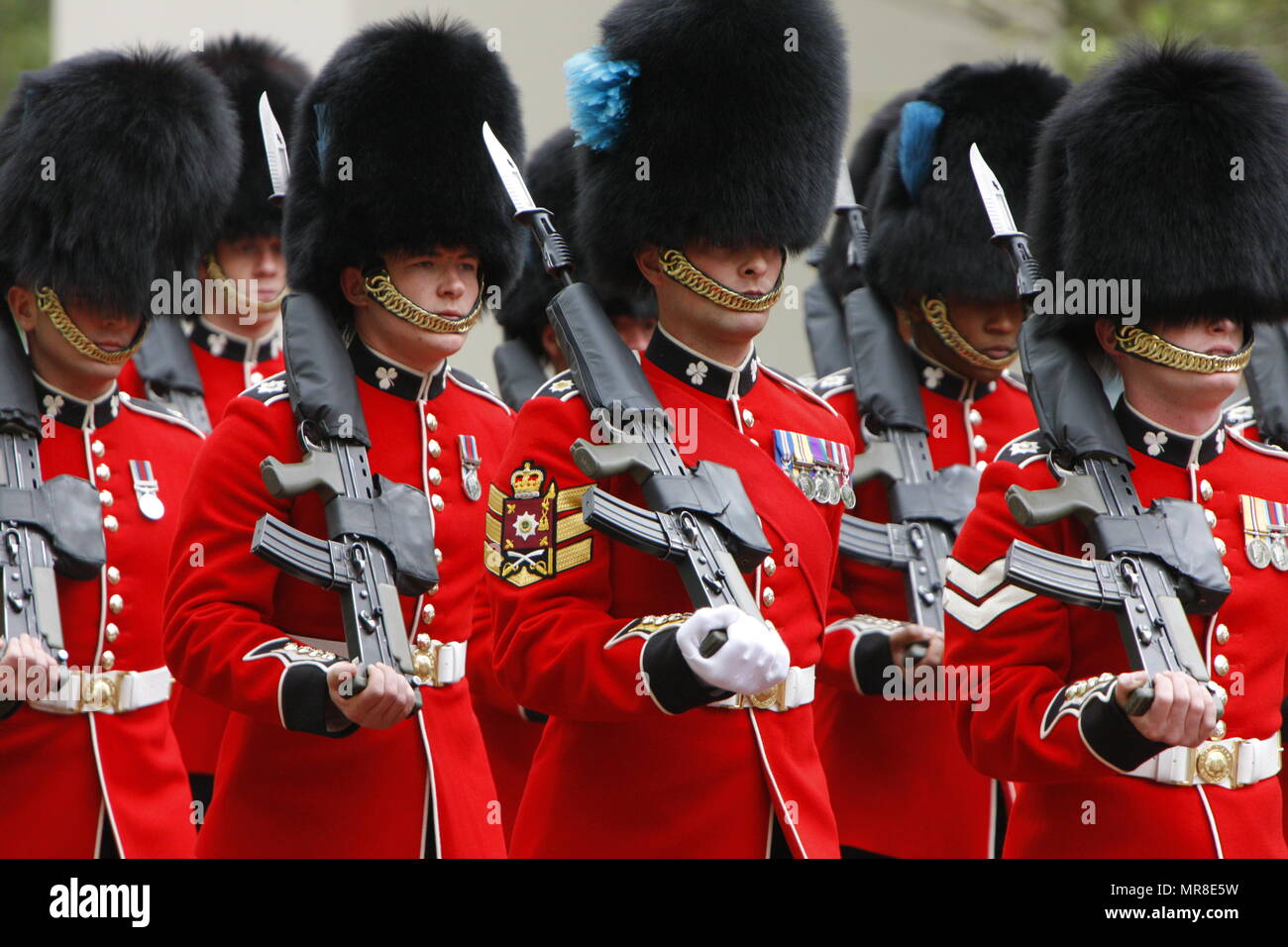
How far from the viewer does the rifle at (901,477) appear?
476 cm

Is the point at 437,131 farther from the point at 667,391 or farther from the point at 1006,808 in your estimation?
the point at 1006,808

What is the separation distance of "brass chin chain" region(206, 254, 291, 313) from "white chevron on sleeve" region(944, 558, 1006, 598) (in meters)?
2.84

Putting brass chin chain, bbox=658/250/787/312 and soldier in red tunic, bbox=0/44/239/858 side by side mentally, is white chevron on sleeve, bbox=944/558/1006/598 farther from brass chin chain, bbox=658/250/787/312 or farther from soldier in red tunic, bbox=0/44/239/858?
soldier in red tunic, bbox=0/44/239/858

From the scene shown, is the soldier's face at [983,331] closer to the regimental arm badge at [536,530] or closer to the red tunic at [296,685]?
the red tunic at [296,685]

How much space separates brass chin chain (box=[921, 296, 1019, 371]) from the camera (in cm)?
514

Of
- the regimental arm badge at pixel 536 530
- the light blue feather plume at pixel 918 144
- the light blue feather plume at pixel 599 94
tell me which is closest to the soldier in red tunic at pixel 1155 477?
the regimental arm badge at pixel 536 530

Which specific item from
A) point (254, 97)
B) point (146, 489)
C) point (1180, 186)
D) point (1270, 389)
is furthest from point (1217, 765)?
point (254, 97)

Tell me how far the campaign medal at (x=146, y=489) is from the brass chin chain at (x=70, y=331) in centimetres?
23

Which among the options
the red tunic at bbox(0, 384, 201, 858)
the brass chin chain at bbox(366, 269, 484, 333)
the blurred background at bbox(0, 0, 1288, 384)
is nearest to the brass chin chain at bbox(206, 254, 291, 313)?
the red tunic at bbox(0, 384, 201, 858)

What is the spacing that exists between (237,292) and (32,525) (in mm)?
1938

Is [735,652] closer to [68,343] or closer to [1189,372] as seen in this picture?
[1189,372]

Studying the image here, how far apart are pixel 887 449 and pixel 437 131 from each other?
1341 millimetres

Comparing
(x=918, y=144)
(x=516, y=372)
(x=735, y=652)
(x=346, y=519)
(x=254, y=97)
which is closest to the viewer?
(x=735, y=652)

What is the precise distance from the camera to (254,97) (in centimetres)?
632
